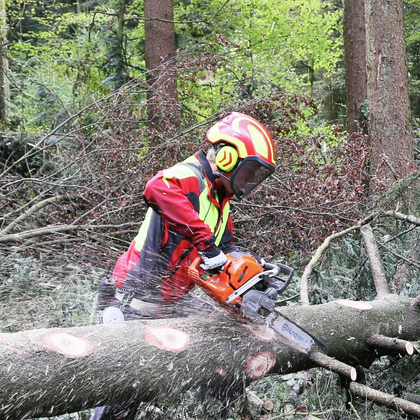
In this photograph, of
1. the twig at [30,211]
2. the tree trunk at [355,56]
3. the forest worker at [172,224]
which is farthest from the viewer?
the tree trunk at [355,56]

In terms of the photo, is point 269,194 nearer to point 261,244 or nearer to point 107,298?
point 261,244

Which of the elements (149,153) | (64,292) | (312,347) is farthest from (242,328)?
(149,153)

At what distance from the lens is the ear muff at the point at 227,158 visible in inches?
122

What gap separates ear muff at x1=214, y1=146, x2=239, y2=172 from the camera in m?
3.10

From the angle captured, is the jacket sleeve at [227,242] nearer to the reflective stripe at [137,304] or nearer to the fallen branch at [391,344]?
the reflective stripe at [137,304]

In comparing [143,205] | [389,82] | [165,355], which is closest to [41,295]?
[143,205]

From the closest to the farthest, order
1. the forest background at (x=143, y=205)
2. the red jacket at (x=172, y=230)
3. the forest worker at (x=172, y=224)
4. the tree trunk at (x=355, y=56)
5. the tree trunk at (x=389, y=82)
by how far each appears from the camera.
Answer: the red jacket at (x=172, y=230), the forest worker at (x=172, y=224), the forest background at (x=143, y=205), the tree trunk at (x=389, y=82), the tree trunk at (x=355, y=56)

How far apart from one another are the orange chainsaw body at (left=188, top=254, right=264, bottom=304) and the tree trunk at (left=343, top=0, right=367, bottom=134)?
7391 mm

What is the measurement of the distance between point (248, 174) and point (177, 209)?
19.9 inches

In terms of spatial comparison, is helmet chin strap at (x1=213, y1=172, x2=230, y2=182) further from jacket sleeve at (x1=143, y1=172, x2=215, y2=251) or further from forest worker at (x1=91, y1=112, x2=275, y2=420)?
jacket sleeve at (x1=143, y1=172, x2=215, y2=251)

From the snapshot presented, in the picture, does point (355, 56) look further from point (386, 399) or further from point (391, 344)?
point (386, 399)

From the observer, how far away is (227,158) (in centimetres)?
311

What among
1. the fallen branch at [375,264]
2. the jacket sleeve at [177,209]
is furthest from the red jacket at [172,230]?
the fallen branch at [375,264]

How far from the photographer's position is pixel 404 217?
13.5ft
